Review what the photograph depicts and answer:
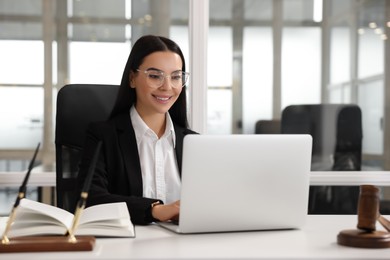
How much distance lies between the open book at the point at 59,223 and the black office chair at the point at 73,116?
0.94m

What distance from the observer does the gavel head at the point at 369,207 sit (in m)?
1.72

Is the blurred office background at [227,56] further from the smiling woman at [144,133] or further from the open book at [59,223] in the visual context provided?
the open book at [59,223]

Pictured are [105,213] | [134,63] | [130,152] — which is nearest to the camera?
[105,213]

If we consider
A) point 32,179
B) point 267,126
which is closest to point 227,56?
point 267,126

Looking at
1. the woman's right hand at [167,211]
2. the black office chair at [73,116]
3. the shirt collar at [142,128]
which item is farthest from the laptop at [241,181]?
the black office chair at [73,116]

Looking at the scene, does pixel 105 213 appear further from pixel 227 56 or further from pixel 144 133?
pixel 227 56

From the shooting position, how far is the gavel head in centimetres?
172

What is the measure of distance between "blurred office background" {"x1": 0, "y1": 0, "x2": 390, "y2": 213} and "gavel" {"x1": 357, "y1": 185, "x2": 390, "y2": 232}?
211cm

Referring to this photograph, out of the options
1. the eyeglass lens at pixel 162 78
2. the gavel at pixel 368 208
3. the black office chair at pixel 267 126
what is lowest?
the gavel at pixel 368 208

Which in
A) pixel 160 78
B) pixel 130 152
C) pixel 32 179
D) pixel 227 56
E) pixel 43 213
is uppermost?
pixel 227 56

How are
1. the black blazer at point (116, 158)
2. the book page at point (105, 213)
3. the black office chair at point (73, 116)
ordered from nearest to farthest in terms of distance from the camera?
1. the book page at point (105, 213)
2. the black blazer at point (116, 158)
3. the black office chair at point (73, 116)

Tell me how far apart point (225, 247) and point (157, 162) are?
36.8 inches

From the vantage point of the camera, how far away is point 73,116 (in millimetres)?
2803

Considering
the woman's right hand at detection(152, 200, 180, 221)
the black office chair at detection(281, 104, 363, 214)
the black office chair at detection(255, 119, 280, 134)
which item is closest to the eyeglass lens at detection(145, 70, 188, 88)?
the woman's right hand at detection(152, 200, 180, 221)
